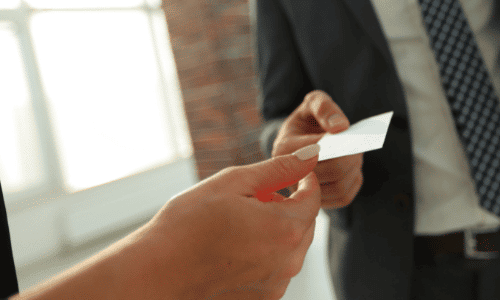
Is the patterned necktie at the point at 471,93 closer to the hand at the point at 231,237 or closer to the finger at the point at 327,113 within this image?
the finger at the point at 327,113

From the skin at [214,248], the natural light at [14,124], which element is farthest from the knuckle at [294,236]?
the natural light at [14,124]

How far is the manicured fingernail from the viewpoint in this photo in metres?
0.53

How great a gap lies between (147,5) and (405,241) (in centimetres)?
379

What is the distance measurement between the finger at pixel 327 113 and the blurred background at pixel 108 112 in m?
1.58

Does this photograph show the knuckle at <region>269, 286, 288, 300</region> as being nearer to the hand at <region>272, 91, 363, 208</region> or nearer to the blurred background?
the hand at <region>272, 91, 363, 208</region>

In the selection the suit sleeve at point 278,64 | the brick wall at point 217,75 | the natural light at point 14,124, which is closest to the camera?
the suit sleeve at point 278,64

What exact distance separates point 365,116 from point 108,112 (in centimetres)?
318

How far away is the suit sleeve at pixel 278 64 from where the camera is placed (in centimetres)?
87

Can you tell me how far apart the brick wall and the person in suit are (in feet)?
4.57

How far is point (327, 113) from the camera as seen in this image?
0.56 m

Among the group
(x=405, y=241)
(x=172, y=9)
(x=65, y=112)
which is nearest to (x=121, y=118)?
(x=65, y=112)

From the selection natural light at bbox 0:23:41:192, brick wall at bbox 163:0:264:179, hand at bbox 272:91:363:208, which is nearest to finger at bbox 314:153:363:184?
hand at bbox 272:91:363:208

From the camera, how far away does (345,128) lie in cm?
54

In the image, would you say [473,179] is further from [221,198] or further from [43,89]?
[43,89]
